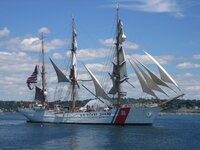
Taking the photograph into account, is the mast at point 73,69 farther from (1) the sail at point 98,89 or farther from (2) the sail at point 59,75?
(1) the sail at point 98,89

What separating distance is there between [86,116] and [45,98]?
15439mm

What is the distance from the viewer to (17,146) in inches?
1991

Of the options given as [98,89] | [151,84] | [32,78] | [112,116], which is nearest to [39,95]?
[32,78]

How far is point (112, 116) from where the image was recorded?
8069 centimetres

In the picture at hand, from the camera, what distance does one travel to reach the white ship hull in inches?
3123

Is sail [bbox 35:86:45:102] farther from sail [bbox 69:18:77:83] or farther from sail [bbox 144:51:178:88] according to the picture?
sail [bbox 144:51:178:88]

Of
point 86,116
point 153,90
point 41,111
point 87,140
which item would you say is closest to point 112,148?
point 87,140

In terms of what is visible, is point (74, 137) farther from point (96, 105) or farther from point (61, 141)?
point (96, 105)

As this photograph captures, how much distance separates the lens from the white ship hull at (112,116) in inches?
3123

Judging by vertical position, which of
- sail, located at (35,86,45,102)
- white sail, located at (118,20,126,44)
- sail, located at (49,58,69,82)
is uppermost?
white sail, located at (118,20,126,44)

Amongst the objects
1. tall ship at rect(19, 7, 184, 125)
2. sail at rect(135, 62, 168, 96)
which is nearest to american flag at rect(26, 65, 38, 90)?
tall ship at rect(19, 7, 184, 125)

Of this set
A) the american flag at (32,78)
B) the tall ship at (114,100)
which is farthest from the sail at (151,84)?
the american flag at (32,78)

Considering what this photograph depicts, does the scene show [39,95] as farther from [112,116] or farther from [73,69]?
[112,116]

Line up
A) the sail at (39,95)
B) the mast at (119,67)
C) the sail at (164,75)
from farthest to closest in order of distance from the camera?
the sail at (39,95) < the mast at (119,67) < the sail at (164,75)
